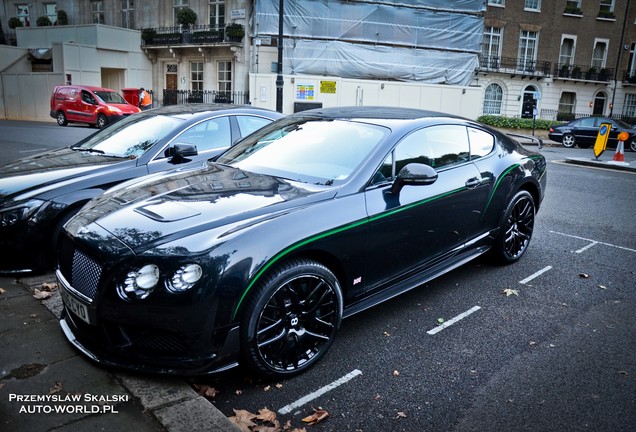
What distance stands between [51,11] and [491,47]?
30.5 metres

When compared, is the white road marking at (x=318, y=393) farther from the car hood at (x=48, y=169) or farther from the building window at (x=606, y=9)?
the building window at (x=606, y=9)

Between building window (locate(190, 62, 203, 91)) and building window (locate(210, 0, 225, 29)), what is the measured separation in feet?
8.78

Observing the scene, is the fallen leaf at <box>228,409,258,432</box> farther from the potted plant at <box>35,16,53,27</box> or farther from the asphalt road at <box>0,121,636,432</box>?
the potted plant at <box>35,16,53,27</box>

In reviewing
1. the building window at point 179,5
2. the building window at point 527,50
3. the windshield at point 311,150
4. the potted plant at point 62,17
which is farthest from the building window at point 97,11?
the windshield at point 311,150

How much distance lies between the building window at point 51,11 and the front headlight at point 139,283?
131 ft

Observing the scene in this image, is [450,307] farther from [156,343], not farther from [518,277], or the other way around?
[156,343]

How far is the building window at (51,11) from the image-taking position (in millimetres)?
36312

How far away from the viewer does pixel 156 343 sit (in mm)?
2973

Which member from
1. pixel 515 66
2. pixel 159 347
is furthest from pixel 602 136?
pixel 515 66

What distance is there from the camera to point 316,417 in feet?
9.59

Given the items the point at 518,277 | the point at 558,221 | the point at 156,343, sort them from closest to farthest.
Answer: the point at 156,343 → the point at 518,277 → the point at 558,221

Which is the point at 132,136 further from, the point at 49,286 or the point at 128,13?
the point at 128,13

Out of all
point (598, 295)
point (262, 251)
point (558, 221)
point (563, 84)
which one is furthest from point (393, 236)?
point (563, 84)

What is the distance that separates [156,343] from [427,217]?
228 centimetres
